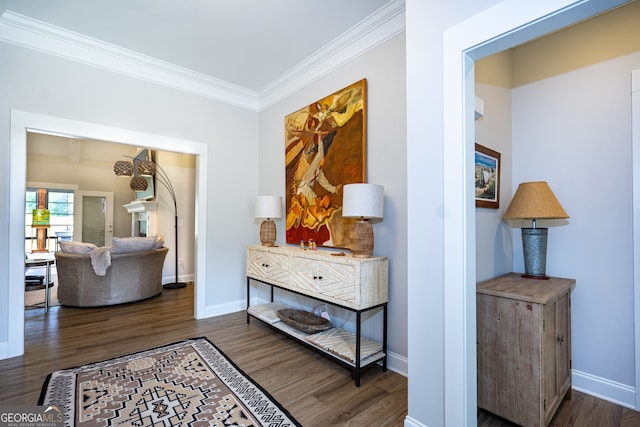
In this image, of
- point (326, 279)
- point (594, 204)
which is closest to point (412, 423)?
point (326, 279)

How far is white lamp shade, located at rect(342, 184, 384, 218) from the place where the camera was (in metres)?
2.20

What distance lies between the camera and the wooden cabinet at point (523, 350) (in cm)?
158

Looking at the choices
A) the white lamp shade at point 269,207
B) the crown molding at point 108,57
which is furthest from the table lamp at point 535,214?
the crown molding at point 108,57

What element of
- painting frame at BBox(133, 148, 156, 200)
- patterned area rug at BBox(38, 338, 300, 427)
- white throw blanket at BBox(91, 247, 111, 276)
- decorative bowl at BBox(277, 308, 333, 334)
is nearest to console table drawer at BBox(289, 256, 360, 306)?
decorative bowl at BBox(277, 308, 333, 334)

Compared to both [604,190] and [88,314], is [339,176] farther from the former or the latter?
[88,314]

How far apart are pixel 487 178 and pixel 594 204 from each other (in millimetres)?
738

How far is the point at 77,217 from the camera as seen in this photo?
6914mm

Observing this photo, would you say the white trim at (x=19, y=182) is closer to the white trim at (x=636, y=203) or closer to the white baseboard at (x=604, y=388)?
the white trim at (x=636, y=203)

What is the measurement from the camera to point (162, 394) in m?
1.91

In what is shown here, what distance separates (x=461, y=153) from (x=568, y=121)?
152cm

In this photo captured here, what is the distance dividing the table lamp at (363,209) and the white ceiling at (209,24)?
4.94ft

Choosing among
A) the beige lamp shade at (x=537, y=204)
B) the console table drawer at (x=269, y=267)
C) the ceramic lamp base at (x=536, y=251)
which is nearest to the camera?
the beige lamp shade at (x=537, y=204)

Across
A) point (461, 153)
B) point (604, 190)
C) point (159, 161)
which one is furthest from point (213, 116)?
point (604, 190)

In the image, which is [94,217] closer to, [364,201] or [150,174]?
[150,174]
